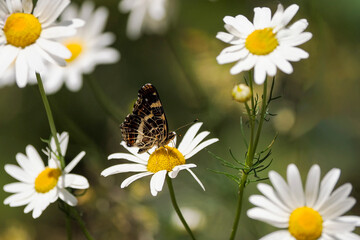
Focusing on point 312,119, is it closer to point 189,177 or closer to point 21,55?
point 189,177

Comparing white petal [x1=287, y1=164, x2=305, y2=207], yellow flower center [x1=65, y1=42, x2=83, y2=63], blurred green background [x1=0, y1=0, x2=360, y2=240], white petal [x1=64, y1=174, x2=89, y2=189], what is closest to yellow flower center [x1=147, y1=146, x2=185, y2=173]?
white petal [x1=64, y1=174, x2=89, y2=189]

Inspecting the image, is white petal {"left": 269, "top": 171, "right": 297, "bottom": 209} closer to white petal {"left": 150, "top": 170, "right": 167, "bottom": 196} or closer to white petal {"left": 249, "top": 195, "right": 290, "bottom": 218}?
white petal {"left": 249, "top": 195, "right": 290, "bottom": 218}

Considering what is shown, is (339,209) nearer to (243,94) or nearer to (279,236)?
(279,236)

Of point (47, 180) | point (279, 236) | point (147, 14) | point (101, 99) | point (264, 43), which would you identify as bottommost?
point (279, 236)

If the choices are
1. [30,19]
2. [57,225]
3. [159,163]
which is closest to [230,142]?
[57,225]

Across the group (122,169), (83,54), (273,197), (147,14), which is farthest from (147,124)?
(147,14)
